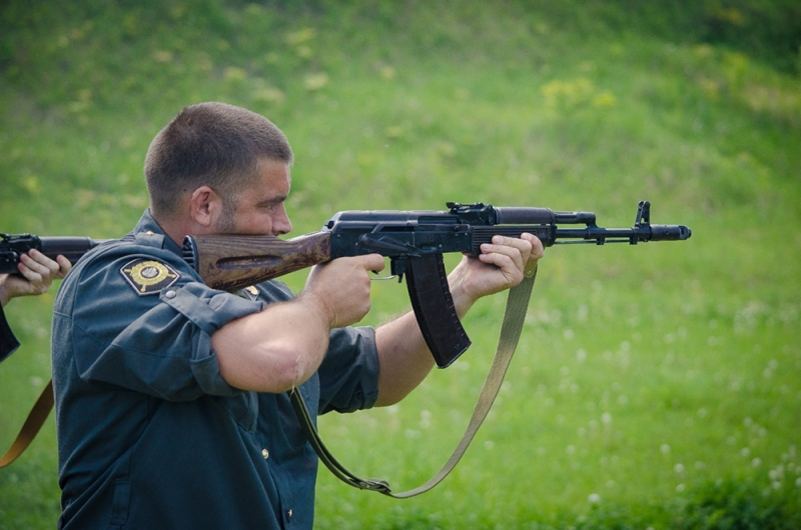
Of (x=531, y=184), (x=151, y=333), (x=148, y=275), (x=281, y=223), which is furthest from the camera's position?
(x=531, y=184)

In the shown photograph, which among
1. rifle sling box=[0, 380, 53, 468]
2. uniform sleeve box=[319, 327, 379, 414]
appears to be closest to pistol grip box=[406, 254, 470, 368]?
uniform sleeve box=[319, 327, 379, 414]

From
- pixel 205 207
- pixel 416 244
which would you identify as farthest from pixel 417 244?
pixel 205 207

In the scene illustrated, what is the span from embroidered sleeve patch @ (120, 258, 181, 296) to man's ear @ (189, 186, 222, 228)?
0.26 m

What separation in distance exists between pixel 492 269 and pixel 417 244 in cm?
35

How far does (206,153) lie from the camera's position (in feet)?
8.39

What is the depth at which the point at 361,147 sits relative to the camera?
11234 millimetres

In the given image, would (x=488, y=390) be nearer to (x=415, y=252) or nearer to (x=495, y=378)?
(x=495, y=378)

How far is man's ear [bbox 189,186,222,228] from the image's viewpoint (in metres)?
2.58

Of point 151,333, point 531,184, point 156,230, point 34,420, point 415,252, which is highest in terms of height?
point 531,184

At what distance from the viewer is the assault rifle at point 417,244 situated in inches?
102

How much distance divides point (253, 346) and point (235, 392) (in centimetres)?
14

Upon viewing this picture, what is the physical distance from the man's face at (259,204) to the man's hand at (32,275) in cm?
196

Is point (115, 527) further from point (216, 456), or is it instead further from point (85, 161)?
point (85, 161)

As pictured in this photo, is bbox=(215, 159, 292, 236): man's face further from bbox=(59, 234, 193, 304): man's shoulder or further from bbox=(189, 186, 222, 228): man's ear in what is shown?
bbox=(59, 234, 193, 304): man's shoulder
